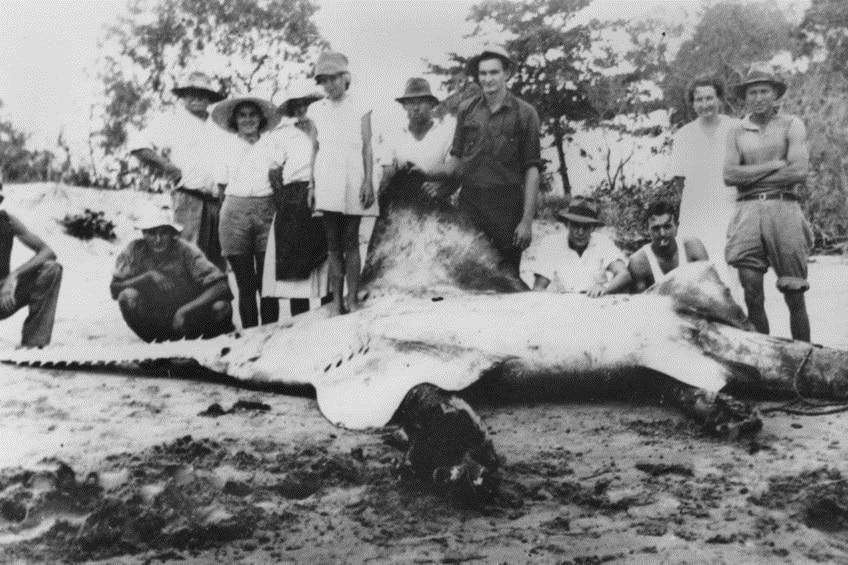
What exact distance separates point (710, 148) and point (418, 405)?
6.47 ft

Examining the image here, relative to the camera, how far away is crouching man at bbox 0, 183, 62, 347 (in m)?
4.34

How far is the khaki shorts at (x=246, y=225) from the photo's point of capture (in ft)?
15.1

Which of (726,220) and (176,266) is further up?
(726,220)

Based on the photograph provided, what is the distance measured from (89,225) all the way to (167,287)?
520 millimetres

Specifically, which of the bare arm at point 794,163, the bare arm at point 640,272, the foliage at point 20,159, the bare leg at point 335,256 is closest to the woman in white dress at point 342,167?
the bare leg at point 335,256

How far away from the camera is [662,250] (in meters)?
4.14

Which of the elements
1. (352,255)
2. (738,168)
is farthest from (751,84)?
(352,255)

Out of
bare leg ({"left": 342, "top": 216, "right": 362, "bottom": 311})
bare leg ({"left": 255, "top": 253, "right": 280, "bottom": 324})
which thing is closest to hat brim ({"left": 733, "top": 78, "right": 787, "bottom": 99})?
bare leg ({"left": 342, "top": 216, "right": 362, "bottom": 311})

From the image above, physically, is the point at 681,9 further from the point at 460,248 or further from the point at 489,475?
the point at 489,475

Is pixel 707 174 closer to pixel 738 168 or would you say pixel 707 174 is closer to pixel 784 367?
pixel 738 168

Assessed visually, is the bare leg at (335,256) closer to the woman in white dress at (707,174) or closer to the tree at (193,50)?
the tree at (193,50)

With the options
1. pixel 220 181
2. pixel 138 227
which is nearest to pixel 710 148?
pixel 220 181

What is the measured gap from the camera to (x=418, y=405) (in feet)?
11.0

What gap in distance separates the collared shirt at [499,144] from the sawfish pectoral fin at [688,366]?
1.10 m
